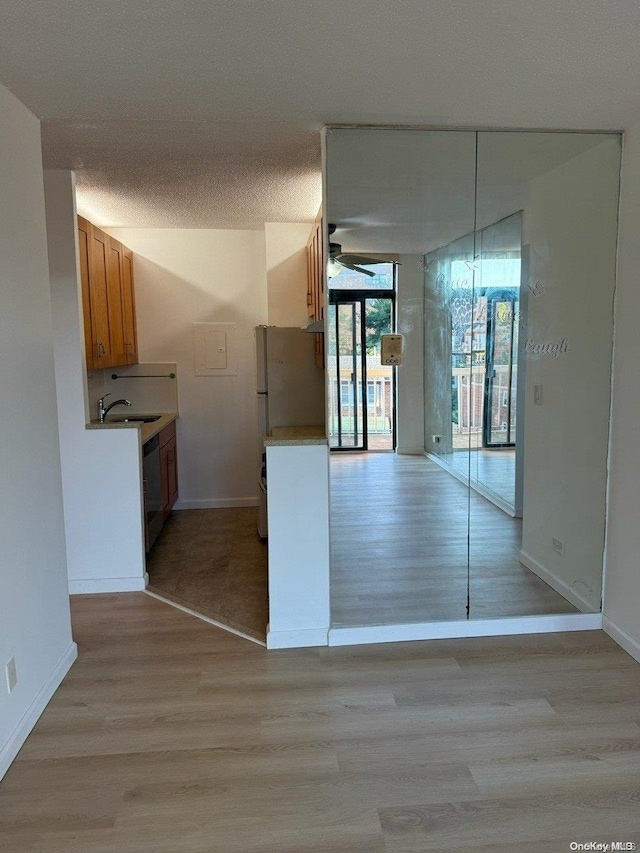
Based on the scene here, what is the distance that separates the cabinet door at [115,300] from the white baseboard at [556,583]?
A: 3.20 m

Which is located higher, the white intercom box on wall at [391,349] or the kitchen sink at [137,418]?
the white intercom box on wall at [391,349]

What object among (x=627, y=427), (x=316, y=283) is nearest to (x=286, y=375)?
(x=316, y=283)

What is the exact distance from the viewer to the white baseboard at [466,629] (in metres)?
2.92

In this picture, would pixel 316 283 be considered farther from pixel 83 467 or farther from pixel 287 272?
pixel 83 467

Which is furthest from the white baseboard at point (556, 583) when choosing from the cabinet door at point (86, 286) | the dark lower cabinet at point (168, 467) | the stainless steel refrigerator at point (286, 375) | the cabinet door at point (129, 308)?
the cabinet door at point (129, 308)

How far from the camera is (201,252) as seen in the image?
17.3 feet

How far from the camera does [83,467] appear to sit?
3.56 metres

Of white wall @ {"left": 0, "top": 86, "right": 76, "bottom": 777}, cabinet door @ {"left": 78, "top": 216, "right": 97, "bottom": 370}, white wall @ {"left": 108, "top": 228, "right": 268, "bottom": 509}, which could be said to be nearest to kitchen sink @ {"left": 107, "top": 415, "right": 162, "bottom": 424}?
white wall @ {"left": 108, "top": 228, "right": 268, "bottom": 509}

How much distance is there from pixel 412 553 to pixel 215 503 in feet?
9.29

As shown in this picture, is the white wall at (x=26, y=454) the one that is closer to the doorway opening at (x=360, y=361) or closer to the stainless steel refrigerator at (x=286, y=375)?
the doorway opening at (x=360, y=361)

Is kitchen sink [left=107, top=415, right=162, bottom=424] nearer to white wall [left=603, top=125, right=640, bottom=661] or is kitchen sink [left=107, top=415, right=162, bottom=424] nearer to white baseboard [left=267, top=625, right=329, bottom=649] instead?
white baseboard [left=267, top=625, right=329, bottom=649]

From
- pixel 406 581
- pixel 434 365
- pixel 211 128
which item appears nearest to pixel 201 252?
pixel 211 128

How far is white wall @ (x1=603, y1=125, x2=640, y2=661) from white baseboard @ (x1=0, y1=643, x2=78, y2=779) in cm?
272

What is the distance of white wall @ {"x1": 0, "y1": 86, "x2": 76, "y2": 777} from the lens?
84.0 inches
